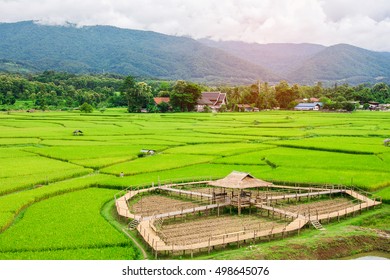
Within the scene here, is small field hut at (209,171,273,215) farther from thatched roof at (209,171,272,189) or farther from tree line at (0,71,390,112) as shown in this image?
tree line at (0,71,390,112)

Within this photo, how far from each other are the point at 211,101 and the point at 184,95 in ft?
27.0

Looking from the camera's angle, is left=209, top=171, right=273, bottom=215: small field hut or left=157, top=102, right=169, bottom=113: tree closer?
left=209, top=171, right=273, bottom=215: small field hut

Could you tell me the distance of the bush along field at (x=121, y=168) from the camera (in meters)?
14.4

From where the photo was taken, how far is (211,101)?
81.4 m

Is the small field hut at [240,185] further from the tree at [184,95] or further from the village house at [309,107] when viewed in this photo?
the village house at [309,107]

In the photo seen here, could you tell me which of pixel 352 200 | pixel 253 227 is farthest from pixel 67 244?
pixel 352 200

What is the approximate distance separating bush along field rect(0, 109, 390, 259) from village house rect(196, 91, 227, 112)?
29.9 m

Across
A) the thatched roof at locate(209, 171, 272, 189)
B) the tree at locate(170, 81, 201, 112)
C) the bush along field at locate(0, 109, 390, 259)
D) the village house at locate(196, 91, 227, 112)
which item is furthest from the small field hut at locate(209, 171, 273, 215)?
the village house at locate(196, 91, 227, 112)

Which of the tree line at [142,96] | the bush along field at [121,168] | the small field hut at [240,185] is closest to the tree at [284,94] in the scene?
the tree line at [142,96]

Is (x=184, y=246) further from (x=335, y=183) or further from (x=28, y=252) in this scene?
(x=335, y=183)

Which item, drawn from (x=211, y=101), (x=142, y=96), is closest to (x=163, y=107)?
(x=142, y=96)

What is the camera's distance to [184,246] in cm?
1383

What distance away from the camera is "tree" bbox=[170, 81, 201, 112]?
7475cm

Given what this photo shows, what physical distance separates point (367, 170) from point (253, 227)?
11.4 metres
